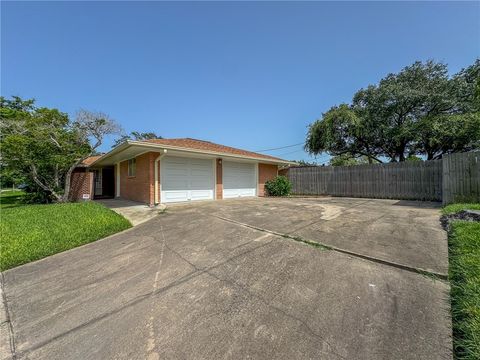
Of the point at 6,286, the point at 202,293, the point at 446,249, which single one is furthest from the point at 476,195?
the point at 6,286

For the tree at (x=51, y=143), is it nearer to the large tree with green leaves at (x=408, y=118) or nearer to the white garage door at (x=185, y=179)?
the white garage door at (x=185, y=179)

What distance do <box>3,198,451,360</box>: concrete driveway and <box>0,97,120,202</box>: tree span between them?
8219mm

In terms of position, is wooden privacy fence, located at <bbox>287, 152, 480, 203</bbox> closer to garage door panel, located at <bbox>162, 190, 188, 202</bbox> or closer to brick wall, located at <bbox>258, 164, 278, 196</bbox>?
brick wall, located at <bbox>258, 164, 278, 196</bbox>

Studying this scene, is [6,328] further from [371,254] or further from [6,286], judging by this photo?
[371,254]

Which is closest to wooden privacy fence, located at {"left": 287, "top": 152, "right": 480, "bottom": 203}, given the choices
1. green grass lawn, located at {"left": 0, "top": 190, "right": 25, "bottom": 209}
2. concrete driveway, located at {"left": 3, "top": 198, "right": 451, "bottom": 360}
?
concrete driveway, located at {"left": 3, "top": 198, "right": 451, "bottom": 360}

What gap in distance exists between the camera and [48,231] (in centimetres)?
539

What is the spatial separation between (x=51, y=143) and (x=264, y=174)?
11028mm

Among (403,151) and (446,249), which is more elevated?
(403,151)

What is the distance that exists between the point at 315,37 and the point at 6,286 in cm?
1060

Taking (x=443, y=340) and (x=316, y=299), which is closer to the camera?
(x=443, y=340)

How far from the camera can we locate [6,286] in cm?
331

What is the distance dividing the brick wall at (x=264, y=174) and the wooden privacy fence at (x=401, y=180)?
1.38 meters

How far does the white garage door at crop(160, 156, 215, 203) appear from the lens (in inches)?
355

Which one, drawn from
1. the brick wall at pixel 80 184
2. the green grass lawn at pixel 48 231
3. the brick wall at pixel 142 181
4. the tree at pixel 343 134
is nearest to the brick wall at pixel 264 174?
the tree at pixel 343 134
